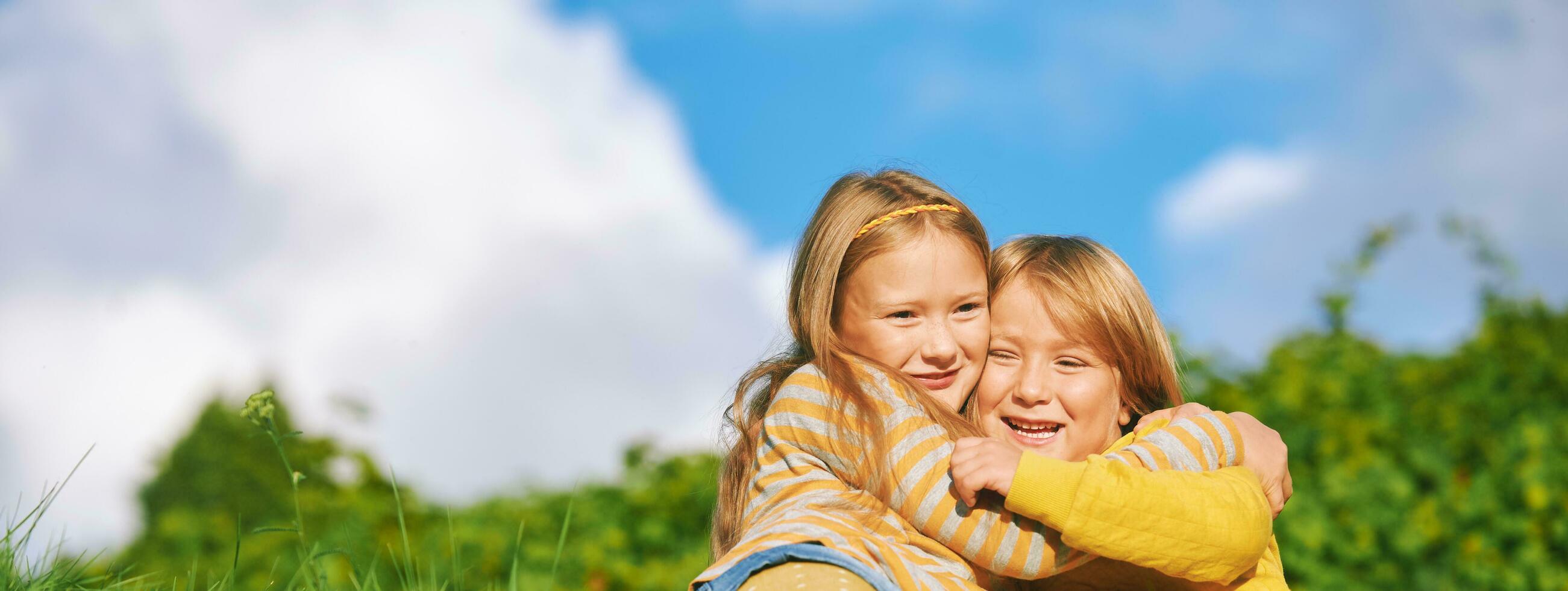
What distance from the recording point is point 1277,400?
17.3 ft

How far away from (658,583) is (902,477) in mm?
2432

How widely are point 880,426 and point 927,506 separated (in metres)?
0.21

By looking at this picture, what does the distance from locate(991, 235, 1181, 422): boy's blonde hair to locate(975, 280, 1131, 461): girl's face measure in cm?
3

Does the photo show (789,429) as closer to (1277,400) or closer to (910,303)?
(910,303)

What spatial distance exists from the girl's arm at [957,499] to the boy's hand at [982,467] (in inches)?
2.1

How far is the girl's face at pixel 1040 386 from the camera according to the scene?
2715mm

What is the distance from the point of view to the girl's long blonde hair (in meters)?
2.70

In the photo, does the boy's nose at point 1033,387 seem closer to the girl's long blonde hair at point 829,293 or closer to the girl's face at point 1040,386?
the girl's face at point 1040,386

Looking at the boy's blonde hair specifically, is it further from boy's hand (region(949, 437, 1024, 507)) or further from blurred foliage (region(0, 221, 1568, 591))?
blurred foliage (region(0, 221, 1568, 591))

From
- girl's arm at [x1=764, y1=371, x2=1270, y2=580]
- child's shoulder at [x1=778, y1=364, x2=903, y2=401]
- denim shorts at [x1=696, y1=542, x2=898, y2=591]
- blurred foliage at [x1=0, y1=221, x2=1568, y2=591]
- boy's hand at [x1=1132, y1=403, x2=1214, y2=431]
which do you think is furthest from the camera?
blurred foliage at [x1=0, y1=221, x2=1568, y2=591]

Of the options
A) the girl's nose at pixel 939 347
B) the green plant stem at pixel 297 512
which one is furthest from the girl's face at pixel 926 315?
the green plant stem at pixel 297 512

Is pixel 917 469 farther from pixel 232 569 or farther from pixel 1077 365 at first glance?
pixel 232 569

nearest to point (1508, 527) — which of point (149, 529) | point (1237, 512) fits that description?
point (1237, 512)

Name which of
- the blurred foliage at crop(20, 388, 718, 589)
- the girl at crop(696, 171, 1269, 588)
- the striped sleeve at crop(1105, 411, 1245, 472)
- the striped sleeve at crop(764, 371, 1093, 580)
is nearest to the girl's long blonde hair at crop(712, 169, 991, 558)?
the girl at crop(696, 171, 1269, 588)
